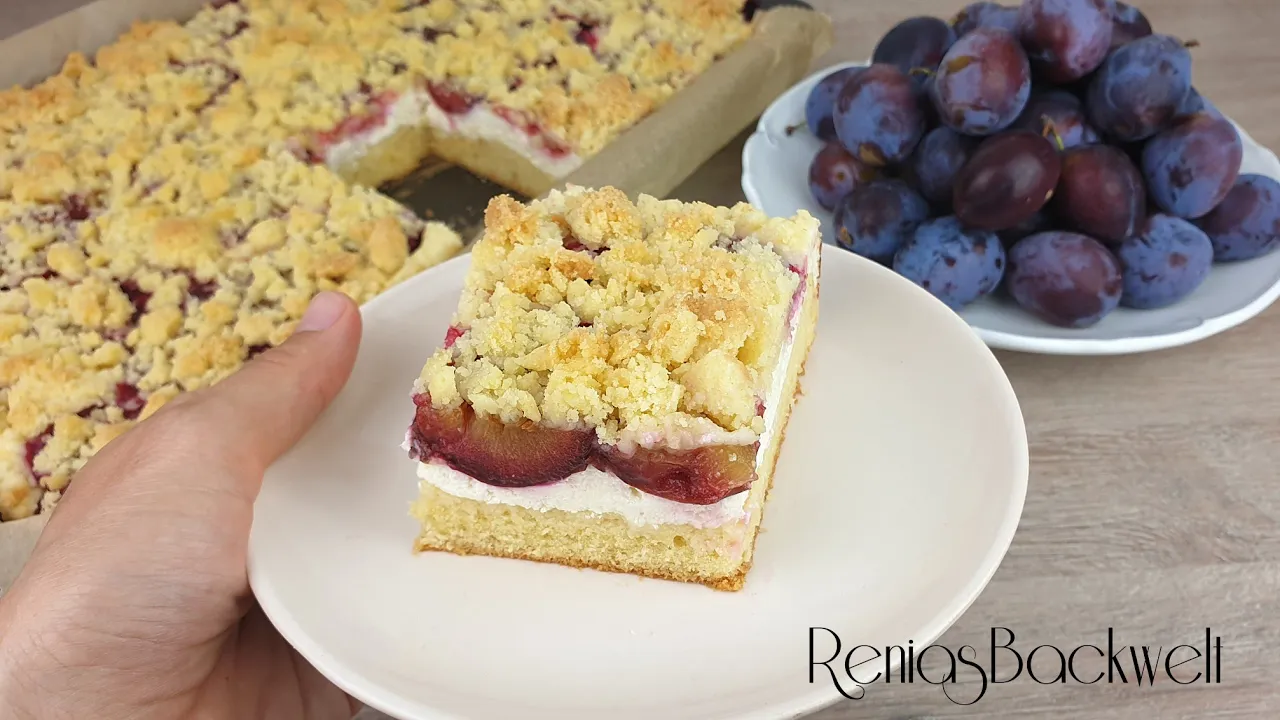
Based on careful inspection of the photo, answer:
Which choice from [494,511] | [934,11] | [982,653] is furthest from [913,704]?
[934,11]

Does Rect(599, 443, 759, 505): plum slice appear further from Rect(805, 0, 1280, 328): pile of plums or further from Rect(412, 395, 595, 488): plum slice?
Rect(805, 0, 1280, 328): pile of plums

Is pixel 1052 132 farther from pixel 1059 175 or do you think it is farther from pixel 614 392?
pixel 614 392

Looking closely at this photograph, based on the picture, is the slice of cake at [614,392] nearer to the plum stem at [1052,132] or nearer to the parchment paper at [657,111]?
the plum stem at [1052,132]

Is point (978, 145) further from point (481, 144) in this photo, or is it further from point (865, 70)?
point (481, 144)

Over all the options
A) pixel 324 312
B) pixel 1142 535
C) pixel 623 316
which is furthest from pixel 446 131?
pixel 1142 535

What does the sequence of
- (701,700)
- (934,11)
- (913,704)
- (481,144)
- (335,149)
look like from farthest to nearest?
(934,11), (481,144), (335,149), (913,704), (701,700)

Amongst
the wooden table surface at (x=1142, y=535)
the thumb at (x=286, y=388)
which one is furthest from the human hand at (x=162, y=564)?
the wooden table surface at (x=1142, y=535)
